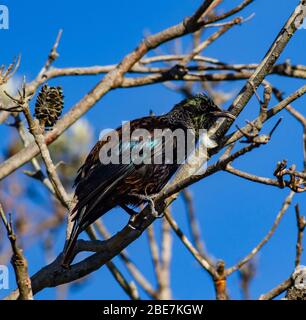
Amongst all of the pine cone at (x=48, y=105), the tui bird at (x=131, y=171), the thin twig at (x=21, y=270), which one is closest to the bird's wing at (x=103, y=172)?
the tui bird at (x=131, y=171)

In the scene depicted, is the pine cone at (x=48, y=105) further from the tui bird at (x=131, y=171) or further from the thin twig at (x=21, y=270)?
the thin twig at (x=21, y=270)

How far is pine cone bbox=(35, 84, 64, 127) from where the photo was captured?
647cm

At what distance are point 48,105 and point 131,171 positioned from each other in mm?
1087

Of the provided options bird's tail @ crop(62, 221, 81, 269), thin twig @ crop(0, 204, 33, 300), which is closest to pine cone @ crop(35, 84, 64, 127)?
bird's tail @ crop(62, 221, 81, 269)

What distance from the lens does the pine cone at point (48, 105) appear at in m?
6.47

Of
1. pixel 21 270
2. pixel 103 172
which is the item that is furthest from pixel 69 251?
pixel 21 270

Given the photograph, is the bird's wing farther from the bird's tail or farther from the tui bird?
the bird's tail

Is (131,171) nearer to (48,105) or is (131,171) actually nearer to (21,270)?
(48,105)

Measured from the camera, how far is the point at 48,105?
6473mm

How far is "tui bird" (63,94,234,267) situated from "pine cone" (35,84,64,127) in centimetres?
68

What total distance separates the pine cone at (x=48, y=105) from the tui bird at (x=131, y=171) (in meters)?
0.68
